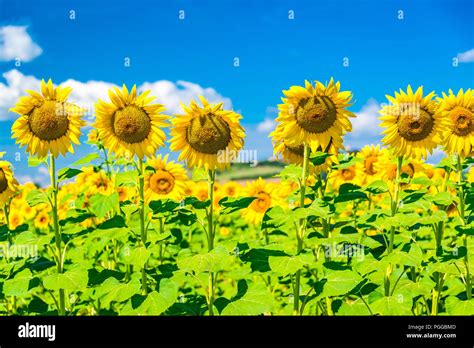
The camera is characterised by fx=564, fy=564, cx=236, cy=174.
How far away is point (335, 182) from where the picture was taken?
7320mm

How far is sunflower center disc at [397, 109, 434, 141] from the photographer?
473 centimetres

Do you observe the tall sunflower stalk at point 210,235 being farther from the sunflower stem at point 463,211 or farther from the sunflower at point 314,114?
the sunflower stem at point 463,211

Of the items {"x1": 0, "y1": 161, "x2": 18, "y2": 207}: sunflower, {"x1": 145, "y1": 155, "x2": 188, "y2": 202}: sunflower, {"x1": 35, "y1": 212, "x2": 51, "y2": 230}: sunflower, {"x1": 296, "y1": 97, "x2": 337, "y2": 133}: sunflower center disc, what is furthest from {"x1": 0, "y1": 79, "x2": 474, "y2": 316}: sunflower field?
{"x1": 35, "y1": 212, "x2": 51, "y2": 230}: sunflower

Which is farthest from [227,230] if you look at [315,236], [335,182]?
[315,236]

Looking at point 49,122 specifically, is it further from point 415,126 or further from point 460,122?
point 460,122

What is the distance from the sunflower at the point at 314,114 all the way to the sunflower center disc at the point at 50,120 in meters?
1.66

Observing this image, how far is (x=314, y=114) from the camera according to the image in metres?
4.39

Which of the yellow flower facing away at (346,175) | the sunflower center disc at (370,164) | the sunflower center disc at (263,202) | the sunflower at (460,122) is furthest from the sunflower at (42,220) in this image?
the sunflower at (460,122)

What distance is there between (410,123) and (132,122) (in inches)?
90.8

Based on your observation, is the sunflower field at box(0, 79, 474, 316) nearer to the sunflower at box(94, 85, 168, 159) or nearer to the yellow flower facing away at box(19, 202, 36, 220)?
the sunflower at box(94, 85, 168, 159)

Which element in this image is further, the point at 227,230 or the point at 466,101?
the point at 227,230
